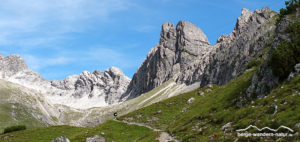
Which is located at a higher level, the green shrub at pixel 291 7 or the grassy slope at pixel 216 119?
the green shrub at pixel 291 7

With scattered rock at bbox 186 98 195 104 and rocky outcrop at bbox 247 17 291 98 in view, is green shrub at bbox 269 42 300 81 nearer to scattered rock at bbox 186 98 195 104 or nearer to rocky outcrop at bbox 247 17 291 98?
rocky outcrop at bbox 247 17 291 98

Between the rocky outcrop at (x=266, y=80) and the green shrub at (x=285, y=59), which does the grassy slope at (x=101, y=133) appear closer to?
the rocky outcrop at (x=266, y=80)

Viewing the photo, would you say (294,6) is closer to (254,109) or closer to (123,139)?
(254,109)

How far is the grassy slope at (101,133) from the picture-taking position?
203ft

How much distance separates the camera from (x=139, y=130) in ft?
221

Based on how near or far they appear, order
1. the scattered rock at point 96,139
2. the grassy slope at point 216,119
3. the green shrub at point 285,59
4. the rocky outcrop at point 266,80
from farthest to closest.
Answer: the scattered rock at point 96,139, the rocky outcrop at point 266,80, the green shrub at point 285,59, the grassy slope at point 216,119

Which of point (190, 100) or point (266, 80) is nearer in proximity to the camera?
point (266, 80)

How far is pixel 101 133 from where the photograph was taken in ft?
214

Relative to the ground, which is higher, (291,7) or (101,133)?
(291,7)

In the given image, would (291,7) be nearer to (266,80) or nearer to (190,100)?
(266,80)

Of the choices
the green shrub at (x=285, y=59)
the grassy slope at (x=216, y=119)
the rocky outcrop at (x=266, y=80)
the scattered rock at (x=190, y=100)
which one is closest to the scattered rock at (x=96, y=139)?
the grassy slope at (x=216, y=119)

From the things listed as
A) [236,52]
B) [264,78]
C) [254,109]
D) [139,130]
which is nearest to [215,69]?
[236,52]

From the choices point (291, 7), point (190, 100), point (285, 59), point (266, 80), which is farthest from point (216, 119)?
point (190, 100)

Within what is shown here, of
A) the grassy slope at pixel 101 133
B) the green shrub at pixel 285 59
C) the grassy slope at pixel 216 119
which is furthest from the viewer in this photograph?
the grassy slope at pixel 101 133
